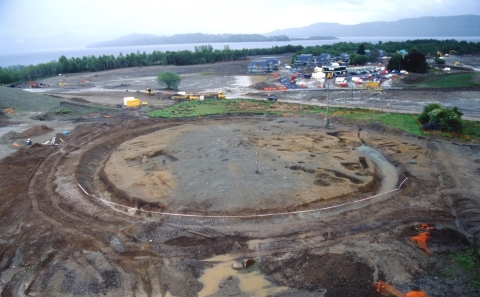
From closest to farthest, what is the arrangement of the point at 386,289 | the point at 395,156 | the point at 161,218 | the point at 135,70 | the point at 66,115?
the point at 386,289
the point at 161,218
the point at 395,156
the point at 66,115
the point at 135,70

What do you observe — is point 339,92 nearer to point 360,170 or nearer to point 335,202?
point 360,170

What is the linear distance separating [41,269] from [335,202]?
48.0 feet

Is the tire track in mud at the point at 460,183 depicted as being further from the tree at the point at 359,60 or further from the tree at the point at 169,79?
the tree at the point at 359,60

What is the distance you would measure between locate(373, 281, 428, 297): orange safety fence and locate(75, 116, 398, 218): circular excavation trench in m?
6.16

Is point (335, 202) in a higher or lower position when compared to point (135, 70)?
lower

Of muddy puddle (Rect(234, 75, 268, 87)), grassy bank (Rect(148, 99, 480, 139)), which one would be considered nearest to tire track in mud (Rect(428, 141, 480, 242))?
grassy bank (Rect(148, 99, 480, 139))

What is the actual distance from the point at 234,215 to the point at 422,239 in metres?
8.83

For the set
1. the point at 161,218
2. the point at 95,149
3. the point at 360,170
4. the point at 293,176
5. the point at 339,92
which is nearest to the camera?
the point at 161,218

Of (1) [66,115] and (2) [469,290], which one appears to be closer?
(2) [469,290]

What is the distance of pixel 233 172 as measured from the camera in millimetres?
22453

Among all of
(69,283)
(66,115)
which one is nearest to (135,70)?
(66,115)

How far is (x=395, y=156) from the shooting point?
87.6 ft

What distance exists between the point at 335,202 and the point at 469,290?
784cm

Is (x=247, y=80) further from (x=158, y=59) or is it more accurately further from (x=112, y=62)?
(x=158, y=59)
